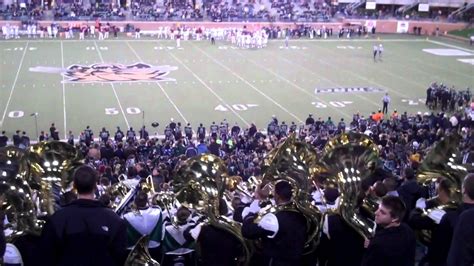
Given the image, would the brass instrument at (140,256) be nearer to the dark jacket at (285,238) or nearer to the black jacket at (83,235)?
the black jacket at (83,235)

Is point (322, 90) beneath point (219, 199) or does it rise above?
beneath

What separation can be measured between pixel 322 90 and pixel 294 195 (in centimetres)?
1793

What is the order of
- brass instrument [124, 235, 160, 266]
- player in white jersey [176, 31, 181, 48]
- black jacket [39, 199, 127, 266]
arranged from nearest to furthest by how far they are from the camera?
1. black jacket [39, 199, 127, 266]
2. brass instrument [124, 235, 160, 266]
3. player in white jersey [176, 31, 181, 48]

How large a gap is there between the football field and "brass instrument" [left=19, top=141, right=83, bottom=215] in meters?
11.4

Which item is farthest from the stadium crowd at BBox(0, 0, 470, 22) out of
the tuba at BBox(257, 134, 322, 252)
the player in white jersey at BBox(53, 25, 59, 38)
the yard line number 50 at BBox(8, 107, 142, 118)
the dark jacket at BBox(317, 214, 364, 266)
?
the dark jacket at BBox(317, 214, 364, 266)

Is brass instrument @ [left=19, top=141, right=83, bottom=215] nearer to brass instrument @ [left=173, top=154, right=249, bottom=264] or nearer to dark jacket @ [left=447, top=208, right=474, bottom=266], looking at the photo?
brass instrument @ [left=173, top=154, right=249, bottom=264]

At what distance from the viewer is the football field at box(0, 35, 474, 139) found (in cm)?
1841

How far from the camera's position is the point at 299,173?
5.23 m

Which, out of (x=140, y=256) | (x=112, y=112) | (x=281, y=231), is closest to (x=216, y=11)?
(x=112, y=112)

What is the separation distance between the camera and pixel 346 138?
18.6ft

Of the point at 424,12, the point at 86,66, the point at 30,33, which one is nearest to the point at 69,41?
the point at 30,33

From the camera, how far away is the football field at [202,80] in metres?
18.4

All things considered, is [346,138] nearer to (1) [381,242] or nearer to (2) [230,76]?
(1) [381,242]

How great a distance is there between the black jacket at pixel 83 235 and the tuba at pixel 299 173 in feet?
3.82
